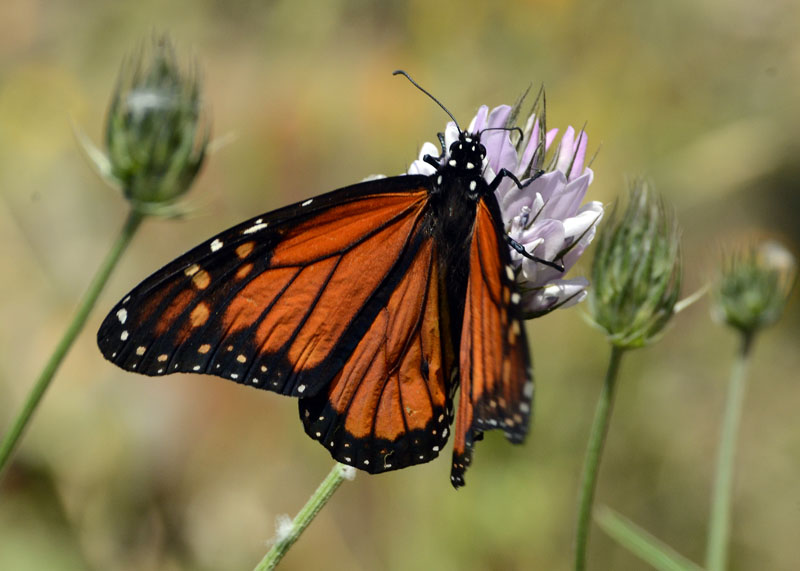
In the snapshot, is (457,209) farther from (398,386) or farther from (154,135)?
(154,135)

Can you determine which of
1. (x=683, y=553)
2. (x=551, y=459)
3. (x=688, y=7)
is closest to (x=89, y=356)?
(x=551, y=459)

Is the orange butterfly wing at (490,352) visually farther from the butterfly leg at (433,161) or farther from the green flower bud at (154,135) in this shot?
the green flower bud at (154,135)

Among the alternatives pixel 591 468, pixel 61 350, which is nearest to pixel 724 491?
pixel 591 468

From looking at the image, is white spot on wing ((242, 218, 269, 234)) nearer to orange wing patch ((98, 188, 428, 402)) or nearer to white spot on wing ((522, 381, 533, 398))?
orange wing patch ((98, 188, 428, 402))

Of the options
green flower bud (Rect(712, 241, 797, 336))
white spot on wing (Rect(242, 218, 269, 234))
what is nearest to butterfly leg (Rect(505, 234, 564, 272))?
white spot on wing (Rect(242, 218, 269, 234))

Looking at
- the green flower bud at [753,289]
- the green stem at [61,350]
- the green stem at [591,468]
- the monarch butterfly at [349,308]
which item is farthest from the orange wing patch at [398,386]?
the green flower bud at [753,289]

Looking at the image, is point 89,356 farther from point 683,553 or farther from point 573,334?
point 683,553
